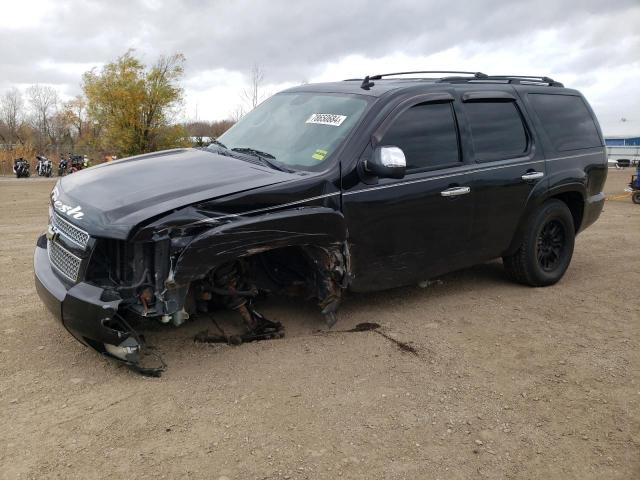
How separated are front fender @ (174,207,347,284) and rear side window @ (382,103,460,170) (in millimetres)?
888

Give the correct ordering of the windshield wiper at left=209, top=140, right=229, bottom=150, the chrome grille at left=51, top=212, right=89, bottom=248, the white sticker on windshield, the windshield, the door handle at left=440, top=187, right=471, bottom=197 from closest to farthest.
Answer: the chrome grille at left=51, top=212, right=89, bottom=248
the windshield
the white sticker on windshield
the door handle at left=440, top=187, right=471, bottom=197
the windshield wiper at left=209, top=140, right=229, bottom=150

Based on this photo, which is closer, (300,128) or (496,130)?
(300,128)

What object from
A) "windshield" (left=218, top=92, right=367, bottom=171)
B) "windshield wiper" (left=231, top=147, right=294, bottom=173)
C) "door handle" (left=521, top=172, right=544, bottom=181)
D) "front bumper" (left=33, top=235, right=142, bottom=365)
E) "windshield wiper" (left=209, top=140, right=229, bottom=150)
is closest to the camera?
"front bumper" (left=33, top=235, right=142, bottom=365)

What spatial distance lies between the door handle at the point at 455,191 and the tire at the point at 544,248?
1100 millimetres

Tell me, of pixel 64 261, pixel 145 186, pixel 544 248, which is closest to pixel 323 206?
pixel 145 186

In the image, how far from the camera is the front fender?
3311mm

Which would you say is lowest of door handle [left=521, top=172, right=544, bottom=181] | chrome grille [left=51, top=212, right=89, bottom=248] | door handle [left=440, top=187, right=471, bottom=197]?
chrome grille [left=51, top=212, right=89, bottom=248]

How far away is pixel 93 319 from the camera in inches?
130

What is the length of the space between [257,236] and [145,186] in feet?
2.68

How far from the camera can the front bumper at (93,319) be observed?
3293 millimetres

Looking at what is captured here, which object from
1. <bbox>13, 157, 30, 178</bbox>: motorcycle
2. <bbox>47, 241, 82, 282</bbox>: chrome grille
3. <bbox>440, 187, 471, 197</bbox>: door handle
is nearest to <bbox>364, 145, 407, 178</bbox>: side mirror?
<bbox>440, 187, 471, 197</bbox>: door handle

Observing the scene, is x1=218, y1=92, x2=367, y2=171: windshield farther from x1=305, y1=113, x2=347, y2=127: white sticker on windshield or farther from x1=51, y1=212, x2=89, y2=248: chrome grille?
x1=51, y1=212, x2=89, y2=248: chrome grille

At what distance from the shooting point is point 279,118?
486 cm

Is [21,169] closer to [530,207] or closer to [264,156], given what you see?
[264,156]
